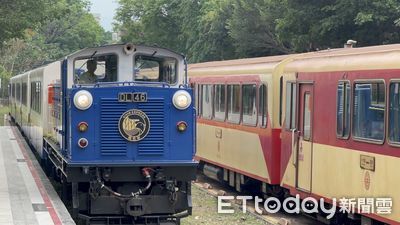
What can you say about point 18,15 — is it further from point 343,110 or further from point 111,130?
point 343,110

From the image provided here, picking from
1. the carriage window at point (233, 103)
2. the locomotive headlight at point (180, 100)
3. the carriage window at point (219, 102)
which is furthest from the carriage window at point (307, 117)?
the carriage window at point (219, 102)

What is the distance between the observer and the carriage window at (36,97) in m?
19.9

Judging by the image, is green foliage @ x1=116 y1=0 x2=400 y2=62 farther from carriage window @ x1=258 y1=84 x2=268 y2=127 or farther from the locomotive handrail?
the locomotive handrail

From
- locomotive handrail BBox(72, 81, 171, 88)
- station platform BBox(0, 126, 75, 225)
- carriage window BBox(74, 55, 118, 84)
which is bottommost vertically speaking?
station platform BBox(0, 126, 75, 225)

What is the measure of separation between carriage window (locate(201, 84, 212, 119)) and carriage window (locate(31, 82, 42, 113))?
13.3 feet

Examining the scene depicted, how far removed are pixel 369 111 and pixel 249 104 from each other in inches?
227

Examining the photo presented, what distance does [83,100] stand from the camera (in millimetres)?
11984

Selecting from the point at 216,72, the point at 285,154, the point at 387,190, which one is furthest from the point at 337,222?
the point at 216,72

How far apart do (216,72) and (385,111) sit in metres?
9.05

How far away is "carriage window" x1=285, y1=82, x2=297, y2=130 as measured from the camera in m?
13.7

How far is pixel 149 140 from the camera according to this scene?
1228 cm

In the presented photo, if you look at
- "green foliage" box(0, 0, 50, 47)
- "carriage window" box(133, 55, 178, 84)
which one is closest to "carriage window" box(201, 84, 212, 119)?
"carriage window" box(133, 55, 178, 84)

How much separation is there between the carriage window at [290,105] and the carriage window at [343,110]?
201 centimetres

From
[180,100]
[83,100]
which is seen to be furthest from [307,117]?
[83,100]
